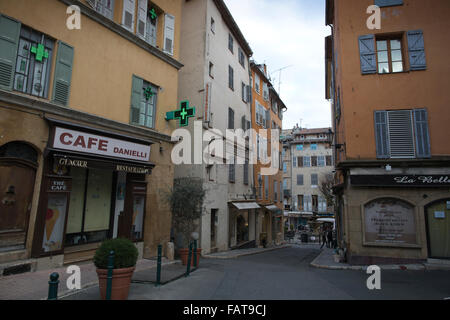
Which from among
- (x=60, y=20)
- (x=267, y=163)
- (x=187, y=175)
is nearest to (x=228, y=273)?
(x=187, y=175)

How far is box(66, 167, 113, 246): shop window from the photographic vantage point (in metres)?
8.82

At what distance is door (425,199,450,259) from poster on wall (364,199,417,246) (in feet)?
1.72

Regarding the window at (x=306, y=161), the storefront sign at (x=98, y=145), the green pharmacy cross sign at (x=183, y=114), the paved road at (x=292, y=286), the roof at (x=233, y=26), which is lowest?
the paved road at (x=292, y=286)

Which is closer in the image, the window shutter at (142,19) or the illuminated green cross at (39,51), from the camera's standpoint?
the illuminated green cross at (39,51)

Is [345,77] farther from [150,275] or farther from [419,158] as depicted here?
[150,275]

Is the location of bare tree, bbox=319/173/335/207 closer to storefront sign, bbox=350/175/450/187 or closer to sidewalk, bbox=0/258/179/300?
storefront sign, bbox=350/175/450/187

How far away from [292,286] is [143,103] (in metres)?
8.54

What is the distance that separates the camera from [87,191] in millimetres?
9281

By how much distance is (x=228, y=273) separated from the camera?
909 cm

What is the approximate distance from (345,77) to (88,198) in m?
11.2

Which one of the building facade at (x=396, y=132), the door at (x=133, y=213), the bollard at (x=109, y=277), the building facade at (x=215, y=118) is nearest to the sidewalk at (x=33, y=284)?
the bollard at (x=109, y=277)

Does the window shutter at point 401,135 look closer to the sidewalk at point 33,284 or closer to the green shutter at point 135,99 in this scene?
the green shutter at point 135,99

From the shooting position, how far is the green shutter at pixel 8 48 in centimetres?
713

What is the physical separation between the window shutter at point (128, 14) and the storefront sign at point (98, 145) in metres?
4.45
